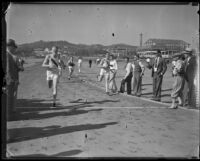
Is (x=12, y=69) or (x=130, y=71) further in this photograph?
(x=130, y=71)

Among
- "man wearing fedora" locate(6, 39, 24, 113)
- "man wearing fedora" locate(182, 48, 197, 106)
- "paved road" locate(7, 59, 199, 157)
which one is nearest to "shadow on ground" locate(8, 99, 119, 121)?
"paved road" locate(7, 59, 199, 157)

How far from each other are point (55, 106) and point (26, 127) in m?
2.48

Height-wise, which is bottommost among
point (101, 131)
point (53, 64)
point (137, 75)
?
point (101, 131)

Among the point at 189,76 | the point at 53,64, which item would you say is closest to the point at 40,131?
the point at 53,64

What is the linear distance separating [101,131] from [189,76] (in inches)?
174

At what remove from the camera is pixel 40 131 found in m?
5.77

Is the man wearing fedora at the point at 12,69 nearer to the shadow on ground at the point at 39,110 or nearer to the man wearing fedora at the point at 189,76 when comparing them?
the shadow on ground at the point at 39,110

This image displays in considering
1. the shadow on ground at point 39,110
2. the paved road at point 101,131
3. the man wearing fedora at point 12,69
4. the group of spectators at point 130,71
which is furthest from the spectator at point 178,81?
the man wearing fedora at point 12,69

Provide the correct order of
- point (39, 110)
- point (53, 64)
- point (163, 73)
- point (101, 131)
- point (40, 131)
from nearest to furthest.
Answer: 1. point (40, 131)
2. point (101, 131)
3. point (39, 110)
4. point (53, 64)
5. point (163, 73)

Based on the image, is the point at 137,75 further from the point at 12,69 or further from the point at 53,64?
the point at 12,69

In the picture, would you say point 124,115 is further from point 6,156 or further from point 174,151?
point 6,156

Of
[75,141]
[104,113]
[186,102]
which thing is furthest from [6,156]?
[186,102]

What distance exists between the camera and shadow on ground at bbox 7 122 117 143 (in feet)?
17.5

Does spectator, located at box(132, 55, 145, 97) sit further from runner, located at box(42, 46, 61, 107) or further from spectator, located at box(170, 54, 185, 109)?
runner, located at box(42, 46, 61, 107)
